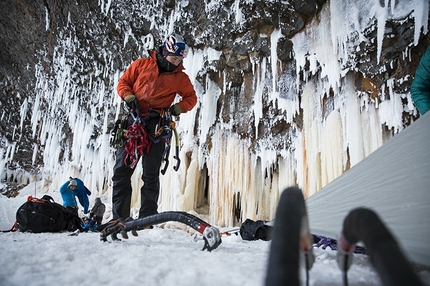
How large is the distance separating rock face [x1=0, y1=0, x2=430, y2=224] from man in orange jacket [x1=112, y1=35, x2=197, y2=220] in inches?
111

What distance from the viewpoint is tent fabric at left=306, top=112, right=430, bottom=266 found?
670 mm

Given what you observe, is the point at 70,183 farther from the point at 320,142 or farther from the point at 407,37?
the point at 407,37

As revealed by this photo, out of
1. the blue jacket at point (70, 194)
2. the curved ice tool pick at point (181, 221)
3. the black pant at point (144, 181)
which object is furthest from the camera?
the blue jacket at point (70, 194)

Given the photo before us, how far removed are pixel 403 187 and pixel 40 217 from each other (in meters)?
2.78

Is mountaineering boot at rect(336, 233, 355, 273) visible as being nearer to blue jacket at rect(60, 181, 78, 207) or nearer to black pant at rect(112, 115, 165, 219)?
black pant at rect(112, 115, 165, 219)

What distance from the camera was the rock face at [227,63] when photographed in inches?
153

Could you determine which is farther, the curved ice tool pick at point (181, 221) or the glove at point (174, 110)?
the glove at point (174, 110)

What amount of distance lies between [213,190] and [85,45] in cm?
475

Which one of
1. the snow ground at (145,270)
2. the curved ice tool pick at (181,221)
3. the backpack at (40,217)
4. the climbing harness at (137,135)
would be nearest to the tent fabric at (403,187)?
the snow ground at (145,270)

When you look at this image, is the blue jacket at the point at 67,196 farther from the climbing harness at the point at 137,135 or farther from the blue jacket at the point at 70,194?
the climbing harness at the point at 137,135

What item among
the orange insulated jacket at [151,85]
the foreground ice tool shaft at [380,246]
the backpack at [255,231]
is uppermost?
the orange insulated jacket at [151,85]

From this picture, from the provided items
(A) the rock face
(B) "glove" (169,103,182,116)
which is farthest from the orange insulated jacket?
(A) the rock face

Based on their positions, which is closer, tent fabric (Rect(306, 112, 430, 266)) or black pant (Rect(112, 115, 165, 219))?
tent fabric (Rect(306, 112, 430, 266))

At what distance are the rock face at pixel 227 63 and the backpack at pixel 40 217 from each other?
388cm
